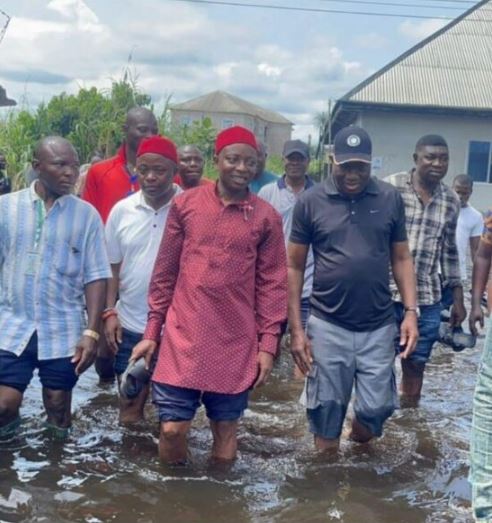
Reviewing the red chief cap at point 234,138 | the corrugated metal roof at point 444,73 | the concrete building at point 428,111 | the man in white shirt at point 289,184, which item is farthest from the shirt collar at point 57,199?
the corrugated metal roof at point 444,73

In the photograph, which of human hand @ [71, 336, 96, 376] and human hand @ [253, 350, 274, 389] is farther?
human hand @ [71, 336, 96, 376]

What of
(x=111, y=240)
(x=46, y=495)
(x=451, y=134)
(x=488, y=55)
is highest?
(x=488, y=55)

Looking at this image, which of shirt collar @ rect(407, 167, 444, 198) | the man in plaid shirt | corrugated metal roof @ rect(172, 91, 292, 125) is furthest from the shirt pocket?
corrugated metal roof @ rect(172, 91, 292, 125)

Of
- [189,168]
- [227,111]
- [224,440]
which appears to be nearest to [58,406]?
[224,440]

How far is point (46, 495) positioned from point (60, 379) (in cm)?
71

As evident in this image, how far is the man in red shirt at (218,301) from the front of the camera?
513 cm

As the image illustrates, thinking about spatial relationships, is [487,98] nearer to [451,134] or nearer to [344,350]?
[451,134]

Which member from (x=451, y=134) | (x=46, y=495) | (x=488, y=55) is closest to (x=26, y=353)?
(x=46, y=495)

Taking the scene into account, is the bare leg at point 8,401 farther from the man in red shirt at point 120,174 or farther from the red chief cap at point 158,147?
the red chief cap at point 158,147

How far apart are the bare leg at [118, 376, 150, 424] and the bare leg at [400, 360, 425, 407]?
198 cm

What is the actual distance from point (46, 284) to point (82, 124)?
13.5m

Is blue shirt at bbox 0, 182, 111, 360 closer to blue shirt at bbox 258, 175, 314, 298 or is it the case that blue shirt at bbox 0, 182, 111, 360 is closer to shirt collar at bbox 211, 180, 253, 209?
shirt collar at bbox 211, 180, 253, 209

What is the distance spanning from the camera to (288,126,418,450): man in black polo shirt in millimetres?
5406

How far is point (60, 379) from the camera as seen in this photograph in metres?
5.51
